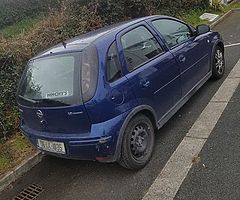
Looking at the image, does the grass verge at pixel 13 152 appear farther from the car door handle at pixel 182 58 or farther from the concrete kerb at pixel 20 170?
the car door handle at pixel 182 58

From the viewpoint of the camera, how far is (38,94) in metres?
3.88

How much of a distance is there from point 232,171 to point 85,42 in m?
2.14

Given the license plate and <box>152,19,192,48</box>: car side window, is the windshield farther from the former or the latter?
<box>152,19,192,48</box>: car side window

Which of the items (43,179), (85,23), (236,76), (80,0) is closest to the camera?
(43,179)

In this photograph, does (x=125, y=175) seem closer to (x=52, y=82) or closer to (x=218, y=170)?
(x=218, y=170)

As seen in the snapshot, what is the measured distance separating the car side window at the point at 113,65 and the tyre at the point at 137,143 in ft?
1.75

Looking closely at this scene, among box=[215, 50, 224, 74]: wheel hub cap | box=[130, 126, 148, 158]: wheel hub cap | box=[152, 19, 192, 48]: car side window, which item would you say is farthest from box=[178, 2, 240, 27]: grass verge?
box=[130, 126, 148, 158]: wheel hub cap

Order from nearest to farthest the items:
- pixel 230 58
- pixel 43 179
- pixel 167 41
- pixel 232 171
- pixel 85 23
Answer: pixel 232 171
pixel 43 179
pixel 167 41
pixel 230 58
pixel 85 23

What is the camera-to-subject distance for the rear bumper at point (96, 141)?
11.6 feet

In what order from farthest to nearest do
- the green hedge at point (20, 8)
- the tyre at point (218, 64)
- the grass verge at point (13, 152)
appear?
the green hedge at point (20, 8) → the tyre at point (218, 64) → the grass verge at point (13, 152)

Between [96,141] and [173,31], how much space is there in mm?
2329

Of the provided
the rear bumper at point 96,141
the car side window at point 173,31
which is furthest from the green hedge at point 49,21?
the car side window at point 173,31

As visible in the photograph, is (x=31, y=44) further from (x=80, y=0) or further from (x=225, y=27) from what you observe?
(x=225, y=27)

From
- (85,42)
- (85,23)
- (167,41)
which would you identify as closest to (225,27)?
(85,23)
